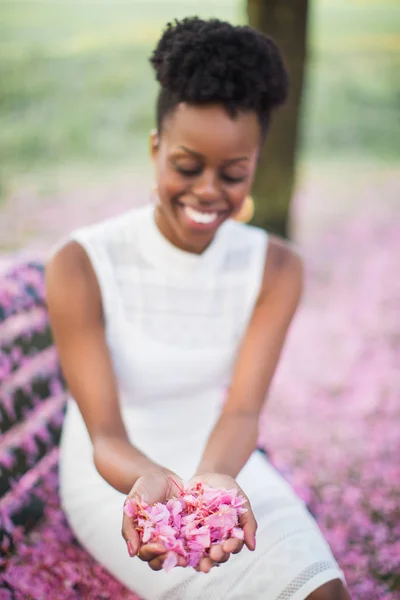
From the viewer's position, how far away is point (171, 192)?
2.34 meters

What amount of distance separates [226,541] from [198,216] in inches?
43.4

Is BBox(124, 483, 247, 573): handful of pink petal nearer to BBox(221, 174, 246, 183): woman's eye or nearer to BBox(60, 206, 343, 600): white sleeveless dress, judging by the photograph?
BBox(60, 206, 343, 600): white sleeveless dress

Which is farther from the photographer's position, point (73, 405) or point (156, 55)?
point (73, 405)

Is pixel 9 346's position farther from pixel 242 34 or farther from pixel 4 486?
pixel 242 34

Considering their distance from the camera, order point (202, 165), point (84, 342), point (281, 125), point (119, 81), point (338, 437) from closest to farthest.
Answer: point (202, 165)
point (84, 342)
point (338, 437)
point (281, 125)
point (119, 81)

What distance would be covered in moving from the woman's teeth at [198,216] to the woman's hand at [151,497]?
34.2 inches

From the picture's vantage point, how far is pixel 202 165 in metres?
2.27

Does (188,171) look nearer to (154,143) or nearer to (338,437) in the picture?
(154,143)

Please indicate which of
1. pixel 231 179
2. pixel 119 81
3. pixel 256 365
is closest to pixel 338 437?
pixel 256 365

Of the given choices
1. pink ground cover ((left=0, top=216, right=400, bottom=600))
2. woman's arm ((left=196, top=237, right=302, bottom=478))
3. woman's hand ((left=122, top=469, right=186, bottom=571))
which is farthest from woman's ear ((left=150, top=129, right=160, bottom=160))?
pink ground cover ((left=0, top=216, right=400, bottom=600))

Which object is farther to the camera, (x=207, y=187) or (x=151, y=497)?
(x=207, y=187)

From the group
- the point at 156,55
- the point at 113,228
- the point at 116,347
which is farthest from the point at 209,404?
the point at 156,55

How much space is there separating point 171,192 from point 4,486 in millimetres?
1453

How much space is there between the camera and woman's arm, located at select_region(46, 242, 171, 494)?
7.70ft
